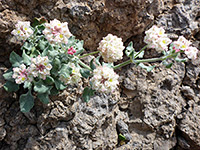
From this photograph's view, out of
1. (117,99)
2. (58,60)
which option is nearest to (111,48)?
(58,60)

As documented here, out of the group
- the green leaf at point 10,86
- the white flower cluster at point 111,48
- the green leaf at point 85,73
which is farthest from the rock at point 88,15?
the white flower cluster at point 111,48

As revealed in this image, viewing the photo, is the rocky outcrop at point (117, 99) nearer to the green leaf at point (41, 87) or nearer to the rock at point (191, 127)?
the rock at point (191, 127)

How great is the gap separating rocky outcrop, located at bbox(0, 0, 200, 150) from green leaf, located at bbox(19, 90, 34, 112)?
193 mm

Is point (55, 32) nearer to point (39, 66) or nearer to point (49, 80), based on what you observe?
point (39, 66)

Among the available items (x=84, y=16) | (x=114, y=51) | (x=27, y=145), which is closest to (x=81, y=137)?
(x=27, y=145)

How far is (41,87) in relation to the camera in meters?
2.50

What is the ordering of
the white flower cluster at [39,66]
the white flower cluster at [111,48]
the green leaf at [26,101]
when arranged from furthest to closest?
the green leaf at [26,101] < the white flower cluster at [111,48] < the white flower cluster at [39,66]

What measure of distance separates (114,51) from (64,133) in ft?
4.41

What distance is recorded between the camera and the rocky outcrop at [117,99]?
274 centimetres

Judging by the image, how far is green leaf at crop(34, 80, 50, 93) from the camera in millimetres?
2457

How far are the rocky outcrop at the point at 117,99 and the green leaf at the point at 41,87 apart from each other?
340 mm

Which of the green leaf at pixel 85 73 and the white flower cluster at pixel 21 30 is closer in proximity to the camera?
the white flower cluster at pixel 21 30

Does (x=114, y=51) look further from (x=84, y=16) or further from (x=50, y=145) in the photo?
(x=50, y=145)

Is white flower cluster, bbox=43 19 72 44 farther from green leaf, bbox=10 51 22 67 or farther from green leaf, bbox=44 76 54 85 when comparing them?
green leaf, bbox=10 51 22 67
